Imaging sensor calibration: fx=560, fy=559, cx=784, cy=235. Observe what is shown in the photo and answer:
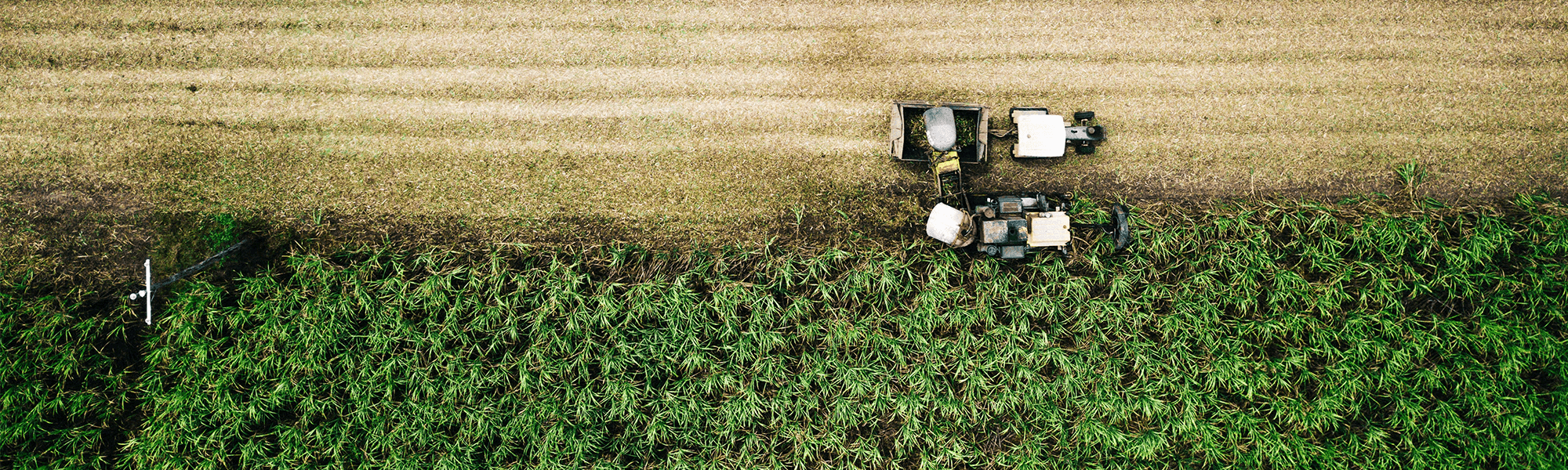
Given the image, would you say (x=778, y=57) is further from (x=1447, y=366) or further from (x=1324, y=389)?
(x=1447, y=366)

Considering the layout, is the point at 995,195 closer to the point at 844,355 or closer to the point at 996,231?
the point at 996,231

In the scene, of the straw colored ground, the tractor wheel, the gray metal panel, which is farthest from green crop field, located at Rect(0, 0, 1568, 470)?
the gray metal panel

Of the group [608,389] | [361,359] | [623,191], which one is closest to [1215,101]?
[623,191]

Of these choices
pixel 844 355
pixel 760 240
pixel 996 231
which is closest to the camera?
pixel 996 231

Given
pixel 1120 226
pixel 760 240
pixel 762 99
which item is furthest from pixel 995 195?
pixel 762 99

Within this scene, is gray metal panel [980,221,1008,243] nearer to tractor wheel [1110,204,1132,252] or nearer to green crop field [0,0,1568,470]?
green crop field [0,0,1568,470]

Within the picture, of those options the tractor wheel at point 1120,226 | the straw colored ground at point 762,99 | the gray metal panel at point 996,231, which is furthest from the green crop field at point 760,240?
the gray metal panel at point 996,231
